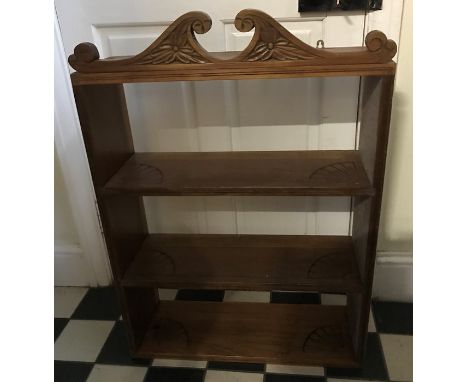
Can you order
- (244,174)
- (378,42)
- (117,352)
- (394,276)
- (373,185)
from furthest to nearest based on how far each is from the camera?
(394,276) → (117,352) → (244,174) → (373,185) → (378,42)

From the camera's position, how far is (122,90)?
1255 millimetres

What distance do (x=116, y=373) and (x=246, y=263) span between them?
0.57 meters

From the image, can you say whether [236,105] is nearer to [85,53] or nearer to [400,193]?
[85,53]

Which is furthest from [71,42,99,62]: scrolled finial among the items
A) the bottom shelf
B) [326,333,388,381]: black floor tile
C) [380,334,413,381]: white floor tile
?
[380,334,413,381]: white floor tile

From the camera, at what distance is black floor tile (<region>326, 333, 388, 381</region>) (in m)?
1.29

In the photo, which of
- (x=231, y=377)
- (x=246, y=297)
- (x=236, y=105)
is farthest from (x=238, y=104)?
(x=231, y=377)

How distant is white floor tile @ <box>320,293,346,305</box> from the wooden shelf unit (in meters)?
0.10

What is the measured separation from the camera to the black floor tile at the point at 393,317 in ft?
4.74

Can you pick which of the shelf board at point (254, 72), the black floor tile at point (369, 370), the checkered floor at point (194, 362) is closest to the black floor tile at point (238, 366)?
the checkered floor at point (194, 362)

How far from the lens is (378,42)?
2.93 ft

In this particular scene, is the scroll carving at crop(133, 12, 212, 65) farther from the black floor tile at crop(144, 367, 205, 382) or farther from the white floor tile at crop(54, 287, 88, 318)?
the white floor tile at crop(54, 287, 88, 318)

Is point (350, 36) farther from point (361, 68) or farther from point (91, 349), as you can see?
point (91, 349)

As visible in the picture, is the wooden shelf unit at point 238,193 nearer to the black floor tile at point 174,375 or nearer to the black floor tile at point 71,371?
the black floor tile at point 174,375
